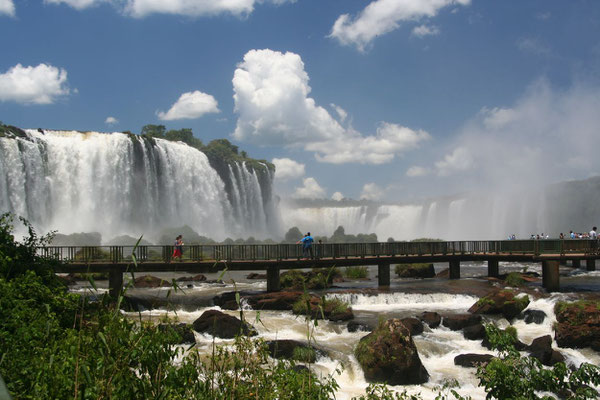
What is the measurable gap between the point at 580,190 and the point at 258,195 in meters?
62.5

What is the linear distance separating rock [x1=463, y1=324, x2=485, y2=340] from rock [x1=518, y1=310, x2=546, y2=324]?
10.2 ft

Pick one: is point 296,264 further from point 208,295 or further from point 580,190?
point 580,190

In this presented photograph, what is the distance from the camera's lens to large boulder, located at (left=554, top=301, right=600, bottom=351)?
14.2 metres

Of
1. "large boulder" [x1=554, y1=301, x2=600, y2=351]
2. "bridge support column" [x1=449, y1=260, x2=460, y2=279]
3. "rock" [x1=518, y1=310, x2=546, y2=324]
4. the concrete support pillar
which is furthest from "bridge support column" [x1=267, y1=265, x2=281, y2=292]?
the concrete support pillar

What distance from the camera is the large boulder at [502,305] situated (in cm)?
1786

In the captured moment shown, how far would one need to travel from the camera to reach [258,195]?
8181 centimetres

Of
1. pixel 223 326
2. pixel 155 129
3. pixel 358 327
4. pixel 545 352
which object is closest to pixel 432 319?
pixel 358 327

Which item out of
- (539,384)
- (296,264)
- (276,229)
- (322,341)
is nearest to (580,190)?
(276,229)

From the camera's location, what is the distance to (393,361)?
11.8m

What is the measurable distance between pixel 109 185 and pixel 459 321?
152ft

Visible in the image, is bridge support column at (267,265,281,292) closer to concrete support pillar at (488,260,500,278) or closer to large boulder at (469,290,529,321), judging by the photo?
large boulder at (469,290,529,321)

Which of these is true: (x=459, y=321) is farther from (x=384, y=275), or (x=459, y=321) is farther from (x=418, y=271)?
(x=418, y=271)

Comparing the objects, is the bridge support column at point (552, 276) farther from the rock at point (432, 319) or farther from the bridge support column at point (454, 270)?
the rock at point (432, 319)

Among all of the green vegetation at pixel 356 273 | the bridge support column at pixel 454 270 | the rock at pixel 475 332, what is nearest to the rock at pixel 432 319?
the rock at pixel 475 332
